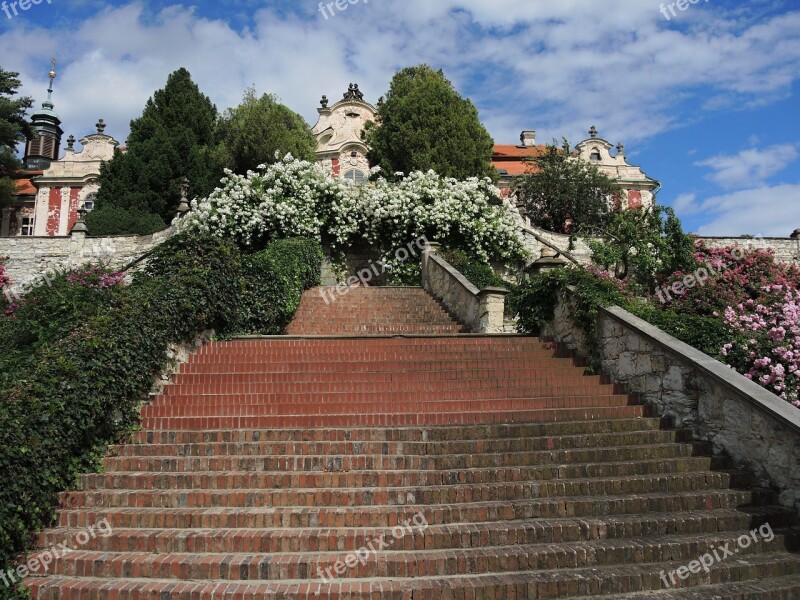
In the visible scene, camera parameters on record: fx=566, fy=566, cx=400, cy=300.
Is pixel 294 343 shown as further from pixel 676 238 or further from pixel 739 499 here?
pixel 676 238

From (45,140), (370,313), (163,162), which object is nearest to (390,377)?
(370,313)

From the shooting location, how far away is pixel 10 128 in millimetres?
29516

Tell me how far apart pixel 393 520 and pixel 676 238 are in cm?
1198

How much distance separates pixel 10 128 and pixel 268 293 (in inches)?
1035

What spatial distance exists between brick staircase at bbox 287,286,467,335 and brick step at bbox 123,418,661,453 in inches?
222

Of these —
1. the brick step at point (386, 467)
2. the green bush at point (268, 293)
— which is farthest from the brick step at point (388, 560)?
the green bush at point (268, 293)

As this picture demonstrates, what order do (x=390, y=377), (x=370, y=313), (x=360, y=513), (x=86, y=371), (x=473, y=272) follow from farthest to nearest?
(x=473, y=272), (x=370, y=313), (x=390, y=377), (x=86, y=371), (x=360, y=513)

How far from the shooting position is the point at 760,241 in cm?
2211

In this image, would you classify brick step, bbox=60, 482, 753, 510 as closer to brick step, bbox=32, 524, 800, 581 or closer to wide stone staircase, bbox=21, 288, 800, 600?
wide stone staircase, bbox=21, 288, 800, 600

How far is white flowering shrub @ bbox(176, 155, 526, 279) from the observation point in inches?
739

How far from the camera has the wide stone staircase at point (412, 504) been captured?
4.58m

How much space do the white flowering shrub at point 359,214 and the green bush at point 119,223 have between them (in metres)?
7.49

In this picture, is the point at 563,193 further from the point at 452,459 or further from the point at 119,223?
the point at 452,459

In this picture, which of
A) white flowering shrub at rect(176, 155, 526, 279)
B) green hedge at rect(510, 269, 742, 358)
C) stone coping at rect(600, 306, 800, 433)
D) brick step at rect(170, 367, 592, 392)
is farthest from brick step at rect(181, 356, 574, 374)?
white flowering shrub at rect(176, 155, 526, 279)
